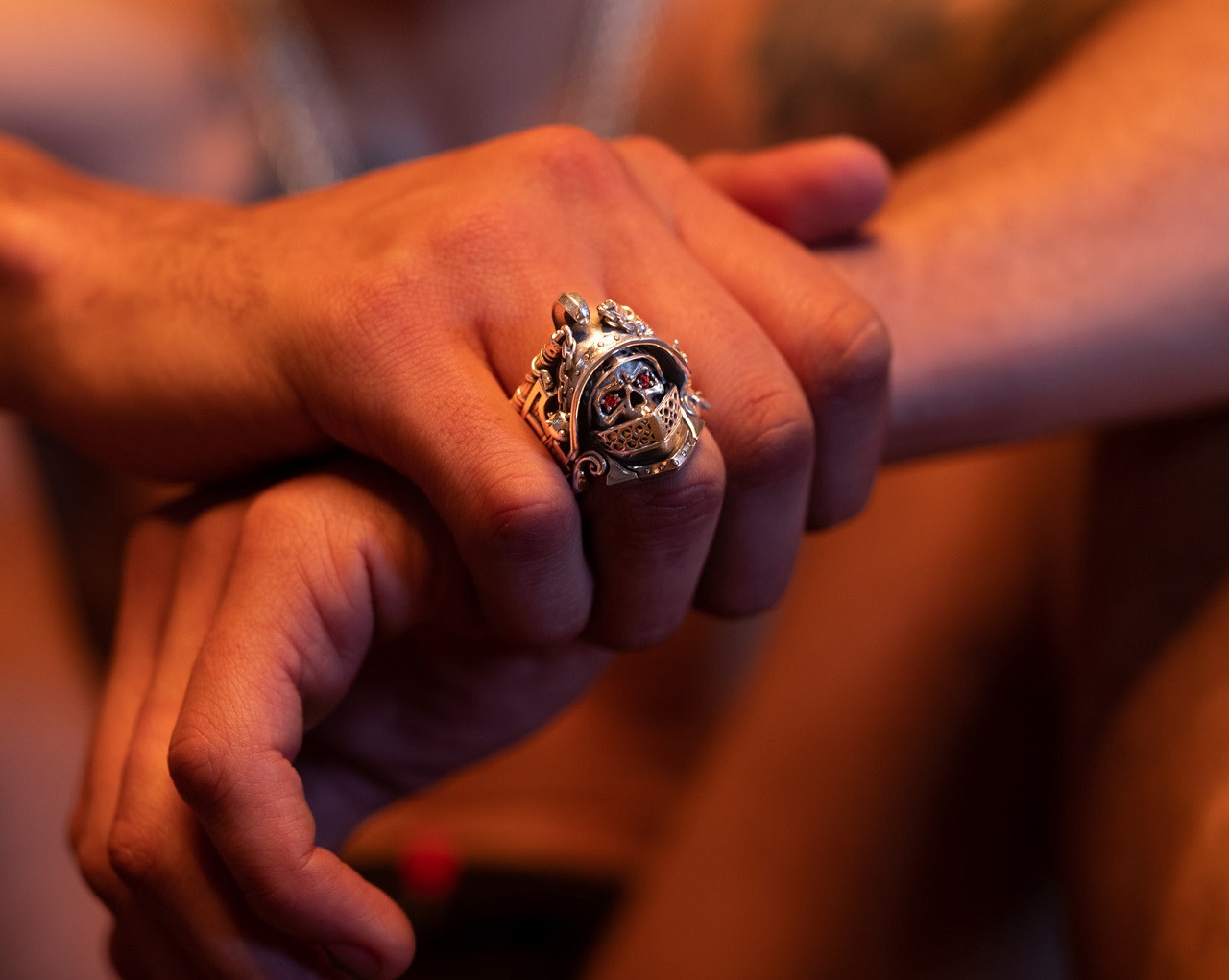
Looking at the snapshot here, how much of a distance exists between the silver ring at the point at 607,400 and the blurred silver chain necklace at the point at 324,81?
133cm

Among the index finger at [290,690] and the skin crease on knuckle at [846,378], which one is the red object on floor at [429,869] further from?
the skin crease on knuckle at [846,378]

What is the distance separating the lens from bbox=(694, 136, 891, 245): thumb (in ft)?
2.83

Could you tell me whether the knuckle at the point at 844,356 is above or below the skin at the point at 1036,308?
above

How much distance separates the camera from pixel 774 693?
1305 millimetres

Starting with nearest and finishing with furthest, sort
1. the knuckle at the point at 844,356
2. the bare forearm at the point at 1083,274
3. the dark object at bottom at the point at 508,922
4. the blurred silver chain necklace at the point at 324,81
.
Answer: the knuckle at the point at 844,356
the bare forearm at the point at 1083,274
the dark object at bottom at the point at 508,922
the blurred silver chain necklace at the point at 324,81

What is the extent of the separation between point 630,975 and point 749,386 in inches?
29.7

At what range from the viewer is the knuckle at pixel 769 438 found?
2.21ft

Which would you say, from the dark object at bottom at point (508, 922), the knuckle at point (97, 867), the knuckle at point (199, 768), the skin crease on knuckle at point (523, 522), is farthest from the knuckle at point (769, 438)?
the dark object at bottom at point (508, 922)

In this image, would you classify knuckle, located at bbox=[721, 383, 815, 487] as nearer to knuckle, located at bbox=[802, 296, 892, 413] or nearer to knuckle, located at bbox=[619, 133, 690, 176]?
knuckle, located at bbox=[802, 296, 892, 413]

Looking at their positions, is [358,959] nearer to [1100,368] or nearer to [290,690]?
[290,690]

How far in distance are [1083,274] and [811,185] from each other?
247 mm

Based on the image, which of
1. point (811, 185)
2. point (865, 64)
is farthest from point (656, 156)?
point (865, 64)

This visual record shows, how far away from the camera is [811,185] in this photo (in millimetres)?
869

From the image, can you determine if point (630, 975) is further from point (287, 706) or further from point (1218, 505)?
point (1218, 505)
